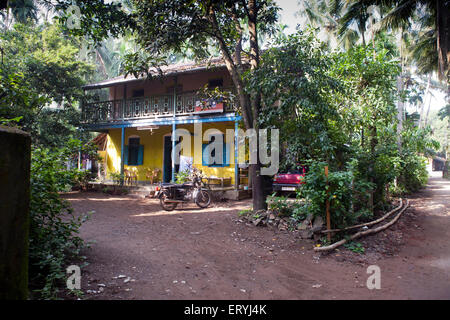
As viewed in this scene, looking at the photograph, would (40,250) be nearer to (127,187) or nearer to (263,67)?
(263,67)

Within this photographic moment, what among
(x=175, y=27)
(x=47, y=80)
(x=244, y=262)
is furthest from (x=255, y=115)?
(x=47, y=80)

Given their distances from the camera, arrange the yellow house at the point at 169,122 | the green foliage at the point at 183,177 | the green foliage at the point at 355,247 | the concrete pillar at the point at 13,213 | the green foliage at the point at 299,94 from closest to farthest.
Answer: the concrete pillar at the point at 13,213
the green foliage at the point at 355,247
the green foliage at the point at 299,94
the green foliage at the point at 183,177
the yellow house at the point at 169,122

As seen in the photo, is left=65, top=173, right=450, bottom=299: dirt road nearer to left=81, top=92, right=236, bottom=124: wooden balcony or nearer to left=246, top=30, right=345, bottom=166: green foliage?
left=246, top=30, right=345, bottom=166: green foliage

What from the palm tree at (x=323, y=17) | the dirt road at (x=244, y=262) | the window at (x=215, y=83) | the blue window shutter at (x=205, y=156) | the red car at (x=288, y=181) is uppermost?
the palm tree at (x=323, y=17)

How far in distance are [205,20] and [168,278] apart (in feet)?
21.1

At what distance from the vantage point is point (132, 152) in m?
15.2

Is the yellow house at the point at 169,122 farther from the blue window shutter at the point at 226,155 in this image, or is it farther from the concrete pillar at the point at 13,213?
the concrete pillar at the point at 13,213

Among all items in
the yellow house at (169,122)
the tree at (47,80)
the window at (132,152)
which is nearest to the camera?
the yellow house at (169,122)

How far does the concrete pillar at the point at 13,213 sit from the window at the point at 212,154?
424 inches

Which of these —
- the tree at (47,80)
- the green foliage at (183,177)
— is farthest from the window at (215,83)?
the tree at (47,80)

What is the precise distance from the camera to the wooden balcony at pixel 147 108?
11.8 meters

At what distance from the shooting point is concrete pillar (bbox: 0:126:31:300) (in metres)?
1.84

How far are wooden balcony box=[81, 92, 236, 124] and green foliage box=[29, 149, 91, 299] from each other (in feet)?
26.0
